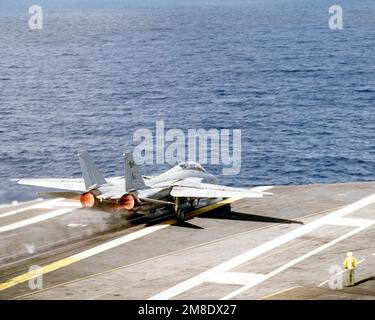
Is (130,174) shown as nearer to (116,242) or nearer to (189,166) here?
(116,242)

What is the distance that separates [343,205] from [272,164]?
35.1 meters

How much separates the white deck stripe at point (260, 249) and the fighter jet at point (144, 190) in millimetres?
3397

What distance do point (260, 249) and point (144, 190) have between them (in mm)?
9022

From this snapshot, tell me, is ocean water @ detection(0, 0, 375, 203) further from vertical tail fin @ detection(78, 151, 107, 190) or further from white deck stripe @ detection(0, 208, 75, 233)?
vertical tail fin @ detection(78, 151, 107, 190)

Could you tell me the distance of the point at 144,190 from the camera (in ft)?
169

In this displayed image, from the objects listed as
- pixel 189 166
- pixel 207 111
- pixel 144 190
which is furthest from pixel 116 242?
A: pixel 207 111

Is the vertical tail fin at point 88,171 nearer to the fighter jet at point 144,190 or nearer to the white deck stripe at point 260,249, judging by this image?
the fighter jet at point 144,190

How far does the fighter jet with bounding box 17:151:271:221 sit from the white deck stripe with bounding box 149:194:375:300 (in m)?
3.40

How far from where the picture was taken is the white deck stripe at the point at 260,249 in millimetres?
39531

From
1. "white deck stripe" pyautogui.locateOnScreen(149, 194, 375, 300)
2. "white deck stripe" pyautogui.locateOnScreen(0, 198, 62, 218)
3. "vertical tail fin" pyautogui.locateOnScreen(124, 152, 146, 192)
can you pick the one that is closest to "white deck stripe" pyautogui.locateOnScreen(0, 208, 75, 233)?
"white deck stripe" pyautogui.locateOnScreen(0, 198, 62, 218)

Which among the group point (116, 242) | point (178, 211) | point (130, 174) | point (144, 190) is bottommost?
point (116, 242)

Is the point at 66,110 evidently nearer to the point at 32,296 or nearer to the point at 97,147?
the point at 97,147

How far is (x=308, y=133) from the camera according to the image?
366ft

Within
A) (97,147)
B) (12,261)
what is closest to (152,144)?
(97,147)
